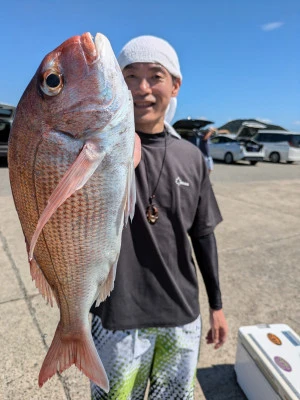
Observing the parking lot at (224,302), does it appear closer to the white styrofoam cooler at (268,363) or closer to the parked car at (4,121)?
the white styrofoam cooler at (268,363)

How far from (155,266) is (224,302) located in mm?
2015

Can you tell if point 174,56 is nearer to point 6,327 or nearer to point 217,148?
point 6,327

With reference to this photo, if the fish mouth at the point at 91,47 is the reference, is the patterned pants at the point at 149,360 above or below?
below

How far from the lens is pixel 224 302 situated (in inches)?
128

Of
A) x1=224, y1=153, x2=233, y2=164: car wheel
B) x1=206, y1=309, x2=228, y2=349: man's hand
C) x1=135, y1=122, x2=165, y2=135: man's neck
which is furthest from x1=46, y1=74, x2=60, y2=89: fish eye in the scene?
x1=224, y1=153, x2=233, y2=164: car wheel

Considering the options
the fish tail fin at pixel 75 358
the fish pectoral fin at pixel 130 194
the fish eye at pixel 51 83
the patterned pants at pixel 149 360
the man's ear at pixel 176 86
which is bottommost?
the patterned pants at pixel 149 360

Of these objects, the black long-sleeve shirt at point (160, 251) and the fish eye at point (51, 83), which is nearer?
the fish eye at point (51, 83)

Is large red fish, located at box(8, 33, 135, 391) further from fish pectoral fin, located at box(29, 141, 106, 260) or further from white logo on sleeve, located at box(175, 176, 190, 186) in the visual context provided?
white logo on sleeve, located at box(175, 176, 190, 186)

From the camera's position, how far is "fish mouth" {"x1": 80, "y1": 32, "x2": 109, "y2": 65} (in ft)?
2.98

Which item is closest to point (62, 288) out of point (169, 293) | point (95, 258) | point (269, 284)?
point (95, 258)

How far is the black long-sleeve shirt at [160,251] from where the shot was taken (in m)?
1.48

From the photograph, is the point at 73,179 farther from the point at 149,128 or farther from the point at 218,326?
the point at 218,326

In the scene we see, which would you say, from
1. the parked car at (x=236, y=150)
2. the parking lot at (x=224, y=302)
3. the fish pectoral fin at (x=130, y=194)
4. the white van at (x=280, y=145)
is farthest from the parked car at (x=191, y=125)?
the fish pectoral fin at (x=130, y=194)

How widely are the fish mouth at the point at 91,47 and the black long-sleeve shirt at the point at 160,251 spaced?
667 mm
